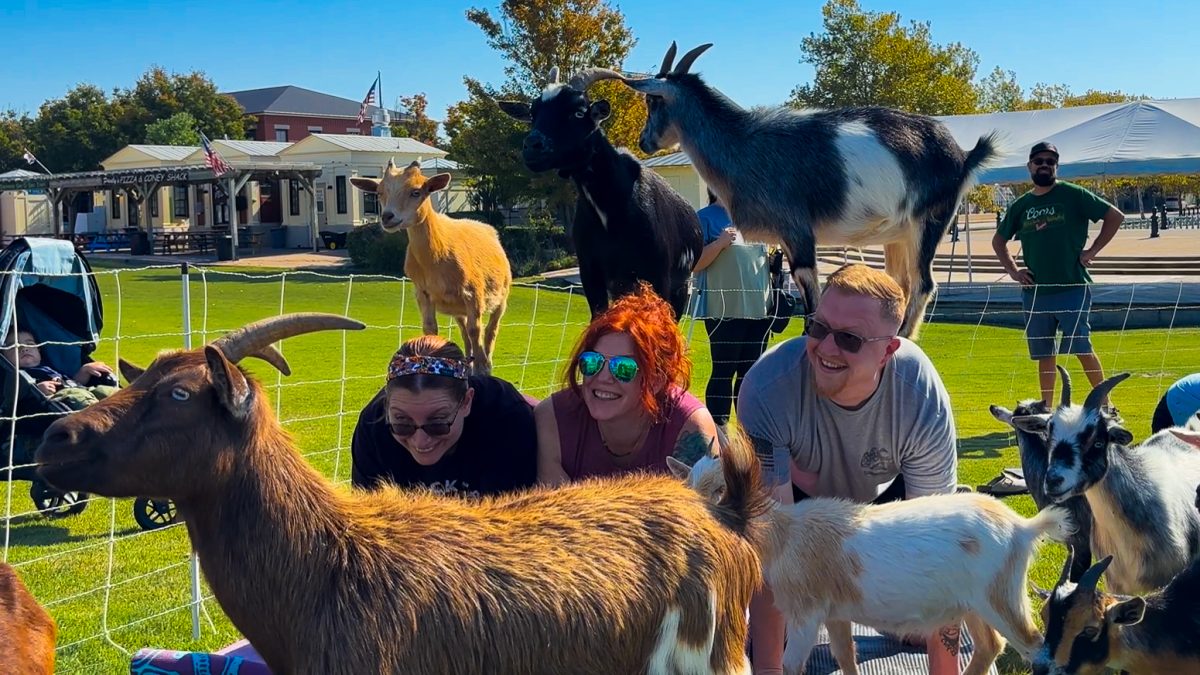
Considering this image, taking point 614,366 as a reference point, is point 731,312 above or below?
below

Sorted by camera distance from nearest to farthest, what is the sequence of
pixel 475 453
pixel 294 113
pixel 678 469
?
pixel 678 469
pixel 475 453
pixel 294 113

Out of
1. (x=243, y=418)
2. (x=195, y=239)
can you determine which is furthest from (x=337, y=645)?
(x=195, y=239)

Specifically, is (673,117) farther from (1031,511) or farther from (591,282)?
→ (1031,511)

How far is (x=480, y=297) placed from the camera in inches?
340

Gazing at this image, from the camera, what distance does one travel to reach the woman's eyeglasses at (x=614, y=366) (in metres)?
3.62

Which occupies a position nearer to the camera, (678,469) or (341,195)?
(678,469)

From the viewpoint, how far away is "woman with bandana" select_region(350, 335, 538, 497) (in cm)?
355

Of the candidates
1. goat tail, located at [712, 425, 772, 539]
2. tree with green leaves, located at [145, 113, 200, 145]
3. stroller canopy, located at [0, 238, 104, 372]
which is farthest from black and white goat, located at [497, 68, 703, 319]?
tree with green leaves, located at [145, 113, 200, 145]

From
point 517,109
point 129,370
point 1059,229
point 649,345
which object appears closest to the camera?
point 129,370

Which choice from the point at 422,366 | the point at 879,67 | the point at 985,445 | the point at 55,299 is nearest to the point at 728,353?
the point at 985,445

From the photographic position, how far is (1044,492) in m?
4.79

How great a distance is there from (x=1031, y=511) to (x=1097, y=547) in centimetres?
190

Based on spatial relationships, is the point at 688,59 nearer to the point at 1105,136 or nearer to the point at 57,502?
the point at 57,502

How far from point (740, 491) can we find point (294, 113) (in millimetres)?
77313
